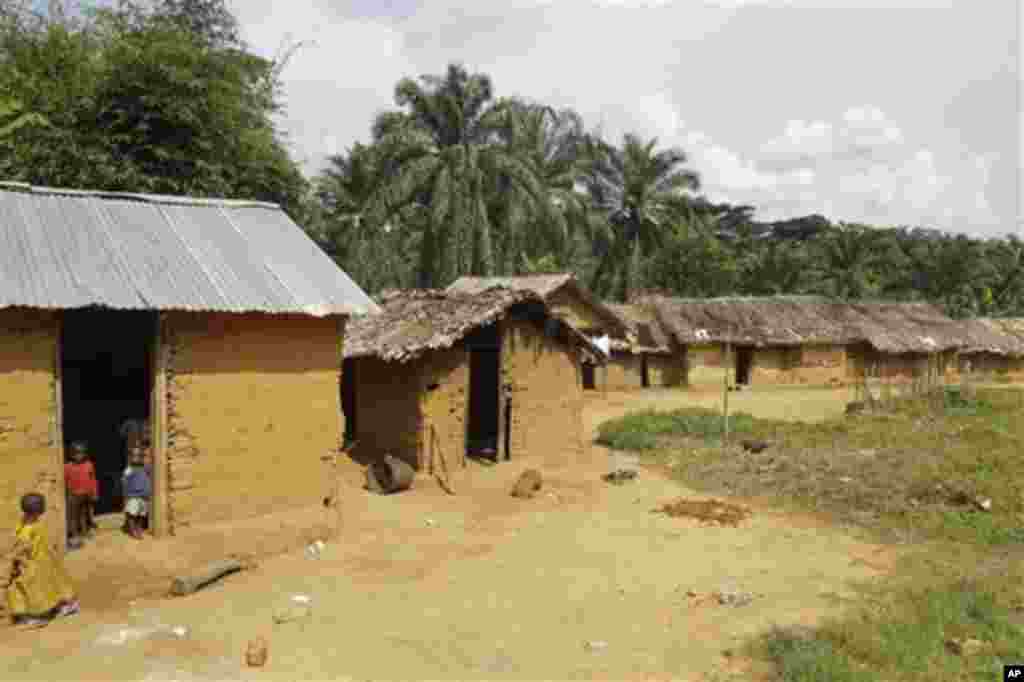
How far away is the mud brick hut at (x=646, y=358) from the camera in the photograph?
2945 centimetres

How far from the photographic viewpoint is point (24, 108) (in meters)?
14.8

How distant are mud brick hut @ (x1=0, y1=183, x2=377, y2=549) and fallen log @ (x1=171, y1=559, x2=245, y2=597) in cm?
55

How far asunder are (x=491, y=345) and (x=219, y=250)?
21.7ft

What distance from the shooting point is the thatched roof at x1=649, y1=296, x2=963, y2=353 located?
97.9ft

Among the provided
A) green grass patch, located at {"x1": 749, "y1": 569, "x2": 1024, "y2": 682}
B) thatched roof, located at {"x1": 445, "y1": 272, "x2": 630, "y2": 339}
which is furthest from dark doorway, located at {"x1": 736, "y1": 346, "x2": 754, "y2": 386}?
green grass patch, located at {"x1": 749, "y1": 569, "x2": 1024, "y2": 682}

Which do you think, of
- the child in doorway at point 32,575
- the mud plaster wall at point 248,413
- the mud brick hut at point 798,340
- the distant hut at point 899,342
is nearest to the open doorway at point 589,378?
the mud brick hut at point 798,340

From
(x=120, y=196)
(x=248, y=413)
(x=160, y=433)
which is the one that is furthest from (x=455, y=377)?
(x=120, y=196)

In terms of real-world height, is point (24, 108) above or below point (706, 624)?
above

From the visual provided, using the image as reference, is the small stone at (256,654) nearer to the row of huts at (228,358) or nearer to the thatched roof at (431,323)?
the row of huts at (228,358)

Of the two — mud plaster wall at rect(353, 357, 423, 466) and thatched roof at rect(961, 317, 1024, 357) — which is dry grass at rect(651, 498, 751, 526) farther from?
thatched roof at rect(961, 317, 1024, 357)

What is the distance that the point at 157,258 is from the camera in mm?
8445

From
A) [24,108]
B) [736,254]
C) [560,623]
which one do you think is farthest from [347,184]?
[560,623]

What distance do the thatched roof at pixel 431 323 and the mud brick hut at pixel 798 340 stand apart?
14.9m

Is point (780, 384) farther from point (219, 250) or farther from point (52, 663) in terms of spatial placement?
point (52, 663)
